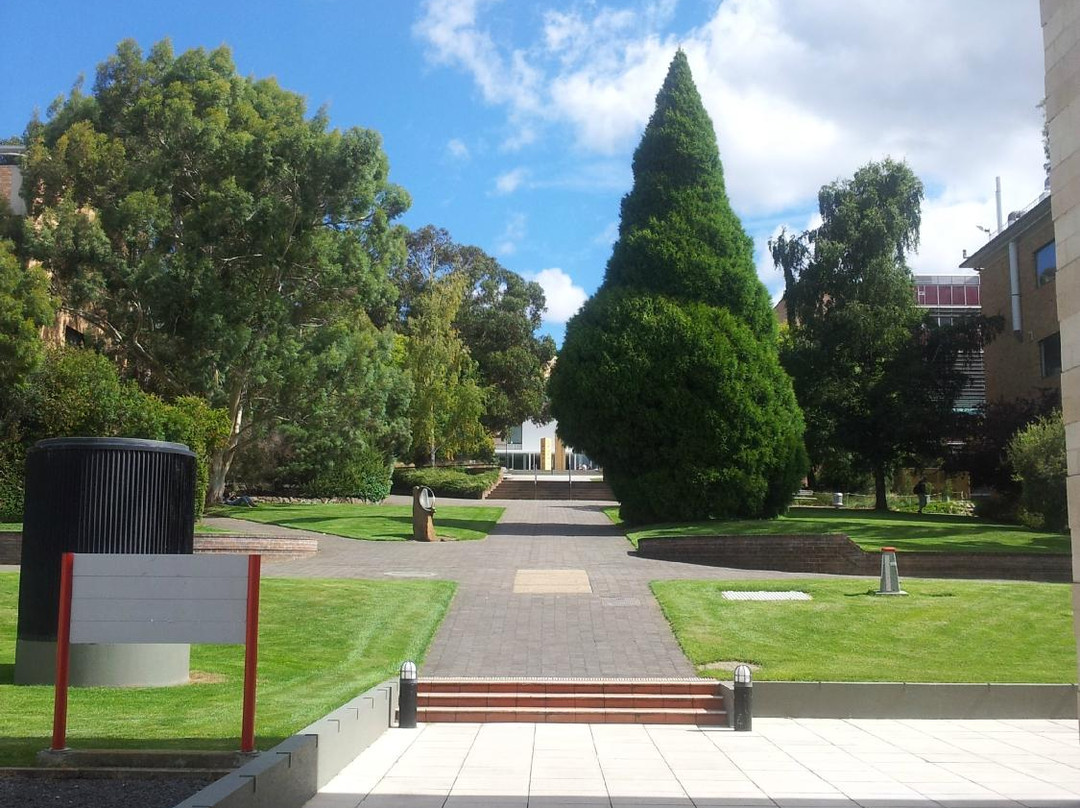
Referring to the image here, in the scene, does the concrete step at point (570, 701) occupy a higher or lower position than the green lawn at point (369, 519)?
lower

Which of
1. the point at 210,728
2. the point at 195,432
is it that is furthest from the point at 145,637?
the point at 195,432

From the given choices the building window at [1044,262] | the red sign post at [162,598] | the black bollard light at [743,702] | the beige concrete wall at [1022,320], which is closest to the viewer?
the red sign post at [162,598]

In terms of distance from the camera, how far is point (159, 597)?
24.7ft

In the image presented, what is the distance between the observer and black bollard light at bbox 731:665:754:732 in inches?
440

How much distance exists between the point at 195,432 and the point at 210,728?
1839 centimetres

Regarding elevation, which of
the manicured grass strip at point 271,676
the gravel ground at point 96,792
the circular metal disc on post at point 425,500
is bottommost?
the manicured grass strip at point 271,676

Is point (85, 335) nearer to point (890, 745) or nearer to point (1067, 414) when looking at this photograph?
point (890, 745)

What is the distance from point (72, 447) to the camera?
1051 centimetres

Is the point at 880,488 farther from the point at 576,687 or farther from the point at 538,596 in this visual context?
the point at 576,687

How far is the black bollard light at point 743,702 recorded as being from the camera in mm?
11172

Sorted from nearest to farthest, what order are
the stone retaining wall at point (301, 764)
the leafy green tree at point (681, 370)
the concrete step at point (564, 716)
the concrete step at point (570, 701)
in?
the stone retaining wall at point (301, 764) → the concrete step at point (564, 716) → the concrete step at point (570, 701) → the leafy green tree at point (681, 370)

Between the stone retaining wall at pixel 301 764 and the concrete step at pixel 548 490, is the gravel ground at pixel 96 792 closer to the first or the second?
the stone retaining wall at pixel 301 764

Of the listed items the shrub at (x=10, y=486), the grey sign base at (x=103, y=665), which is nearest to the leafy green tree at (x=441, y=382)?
the shrub at (x=10, y=486)

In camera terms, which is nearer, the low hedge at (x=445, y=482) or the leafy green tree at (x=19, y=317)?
the leafy green tree at (x=19, y=317)
